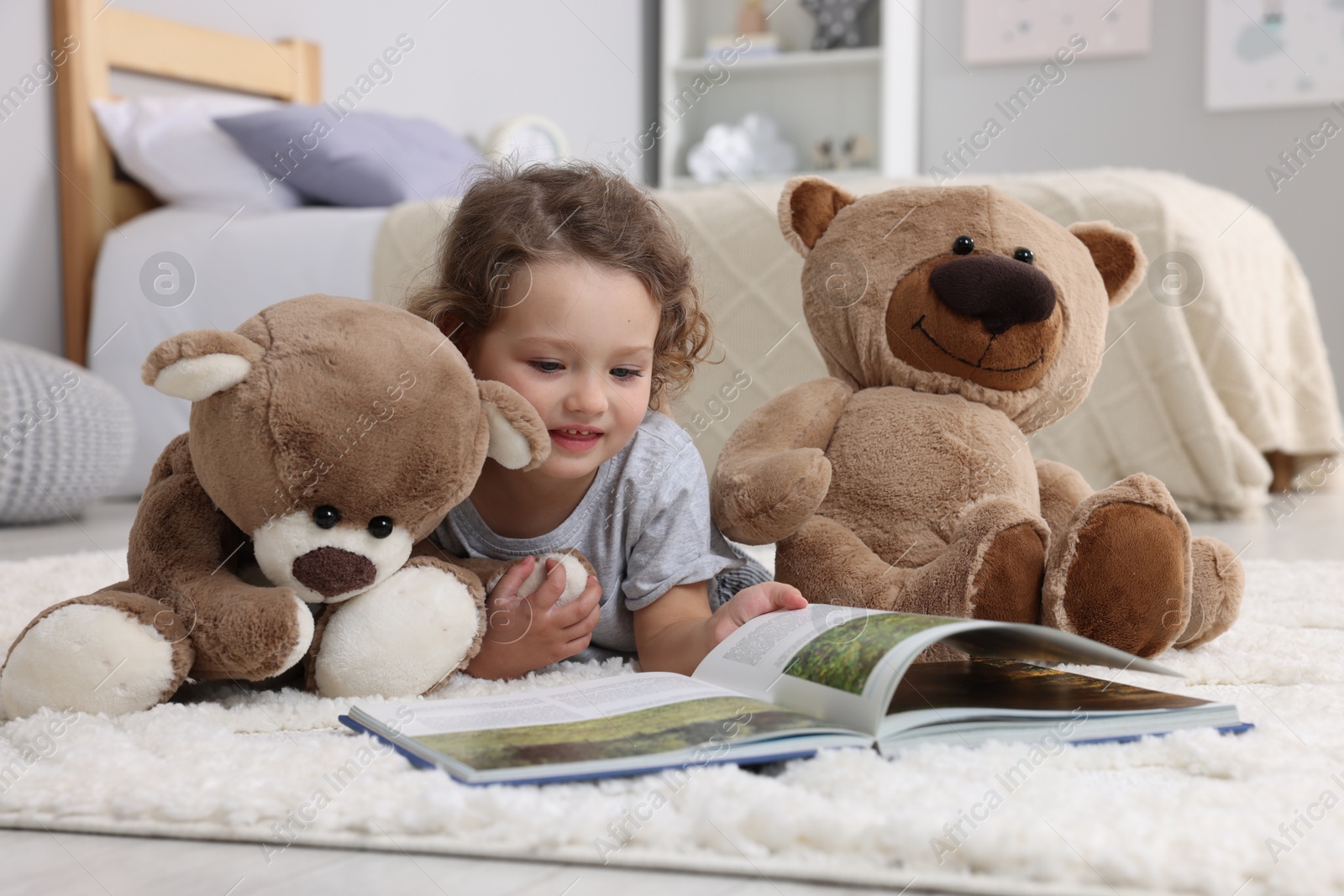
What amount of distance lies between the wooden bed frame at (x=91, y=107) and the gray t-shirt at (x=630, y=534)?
1.74 m

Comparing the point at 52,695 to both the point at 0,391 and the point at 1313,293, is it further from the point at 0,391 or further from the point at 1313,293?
the point at 1313,293

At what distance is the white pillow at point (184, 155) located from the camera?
2.26m

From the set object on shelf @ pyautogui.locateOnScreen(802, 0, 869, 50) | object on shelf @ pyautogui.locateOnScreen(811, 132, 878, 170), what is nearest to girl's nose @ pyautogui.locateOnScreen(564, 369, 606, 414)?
object on shelf @ pyautogui.locateOnScreen(811, 132, 878, 170)

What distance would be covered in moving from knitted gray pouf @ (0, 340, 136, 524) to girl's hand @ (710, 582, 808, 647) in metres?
1.38

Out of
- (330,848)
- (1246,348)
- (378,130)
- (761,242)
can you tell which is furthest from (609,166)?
(378,130)

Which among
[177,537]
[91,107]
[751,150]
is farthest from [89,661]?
[751,150]

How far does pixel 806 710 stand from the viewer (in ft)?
2.13

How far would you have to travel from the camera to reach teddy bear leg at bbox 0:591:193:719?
0.68 metres

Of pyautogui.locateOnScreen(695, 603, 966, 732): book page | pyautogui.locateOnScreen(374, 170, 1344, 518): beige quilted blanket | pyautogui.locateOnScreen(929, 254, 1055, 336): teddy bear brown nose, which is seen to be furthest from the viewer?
pyautogui.locateOnScreen(374, 170, 1344, 518): beige quilted blanket

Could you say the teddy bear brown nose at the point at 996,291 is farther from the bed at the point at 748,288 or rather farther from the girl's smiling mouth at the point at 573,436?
the bed at the point at 748,288

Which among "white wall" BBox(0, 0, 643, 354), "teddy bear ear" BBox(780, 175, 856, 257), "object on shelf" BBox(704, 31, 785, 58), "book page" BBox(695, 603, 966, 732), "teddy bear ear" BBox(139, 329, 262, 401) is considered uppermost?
"object on shelf" BBox(704, 31, 785, 58)

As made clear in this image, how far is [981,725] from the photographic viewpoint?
24.3 inches

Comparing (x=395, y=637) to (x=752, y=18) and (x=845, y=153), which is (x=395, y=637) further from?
(x=752, y=18)

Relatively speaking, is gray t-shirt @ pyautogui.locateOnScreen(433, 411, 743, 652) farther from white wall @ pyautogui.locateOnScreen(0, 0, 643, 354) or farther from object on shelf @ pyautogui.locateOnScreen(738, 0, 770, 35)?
object on shelf @ pyautogui.locateOnScreen(738, 0, 770, 35)
